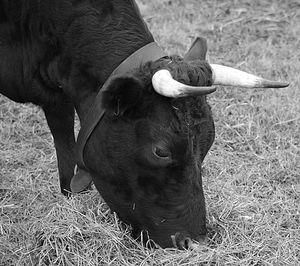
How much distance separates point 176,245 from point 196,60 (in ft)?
3.56

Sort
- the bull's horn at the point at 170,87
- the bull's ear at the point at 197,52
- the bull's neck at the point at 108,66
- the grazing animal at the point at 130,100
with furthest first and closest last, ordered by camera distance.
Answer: the bull's ear at the point at 197,52, the bull's neck at the point at 108,66, the grazing animal at the point at 130,100, the bull's horn at the point at 170,87

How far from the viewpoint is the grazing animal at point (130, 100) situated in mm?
3885

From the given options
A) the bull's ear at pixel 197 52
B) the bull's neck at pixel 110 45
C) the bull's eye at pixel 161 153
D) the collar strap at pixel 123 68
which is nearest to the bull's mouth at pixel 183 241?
the bull's eye at pixel 161 153

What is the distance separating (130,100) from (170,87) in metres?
0.27

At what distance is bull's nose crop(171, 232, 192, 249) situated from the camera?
4.19m

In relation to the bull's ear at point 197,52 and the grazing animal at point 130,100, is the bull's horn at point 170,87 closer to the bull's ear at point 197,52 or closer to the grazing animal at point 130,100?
the grazing animal at point 130,100

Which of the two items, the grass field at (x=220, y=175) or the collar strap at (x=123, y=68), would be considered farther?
the grass field at (x=220, y=175)

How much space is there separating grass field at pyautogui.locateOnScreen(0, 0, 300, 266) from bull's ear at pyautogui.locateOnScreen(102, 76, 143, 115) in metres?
0.86

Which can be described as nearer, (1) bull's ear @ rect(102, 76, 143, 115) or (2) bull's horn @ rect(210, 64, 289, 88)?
(1) bull's ear @ rect(102, 76, 143, 115)

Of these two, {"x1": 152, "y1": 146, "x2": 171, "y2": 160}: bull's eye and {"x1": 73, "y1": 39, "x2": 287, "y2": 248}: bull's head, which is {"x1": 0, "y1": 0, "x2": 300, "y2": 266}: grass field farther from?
{"x1": 152, "y1": 146, "x2": 171, "y2": 160}: bull's eye

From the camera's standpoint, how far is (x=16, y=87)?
15.8 feet

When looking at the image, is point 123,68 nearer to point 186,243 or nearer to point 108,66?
point 108,66

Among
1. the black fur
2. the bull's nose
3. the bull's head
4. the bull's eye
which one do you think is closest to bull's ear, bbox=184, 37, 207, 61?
the bull's head

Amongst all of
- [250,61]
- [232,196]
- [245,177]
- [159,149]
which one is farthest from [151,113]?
[250,61]
